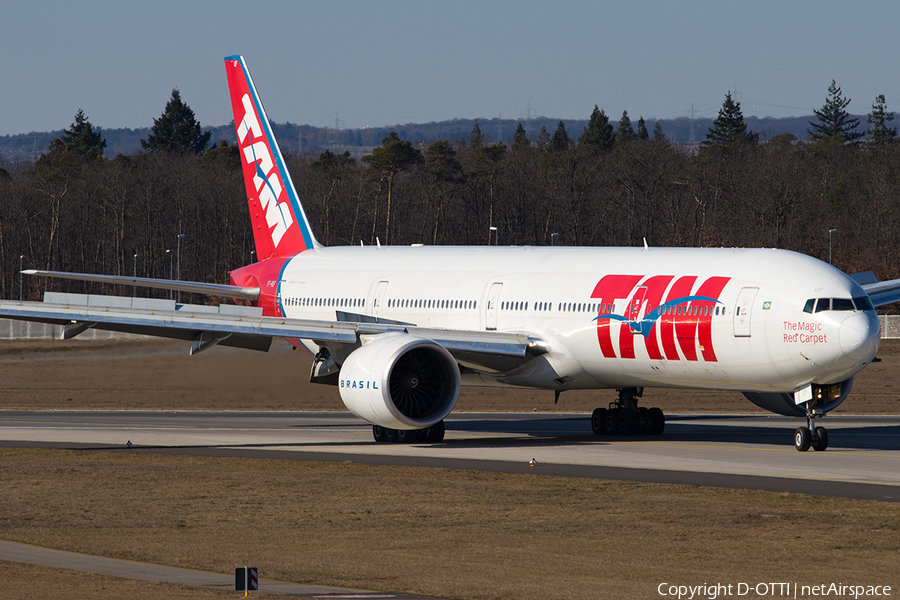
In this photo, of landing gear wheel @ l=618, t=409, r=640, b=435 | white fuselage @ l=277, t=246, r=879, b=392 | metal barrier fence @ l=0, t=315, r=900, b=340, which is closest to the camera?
white fuselage @ l=277, t=246, r=879, b=392

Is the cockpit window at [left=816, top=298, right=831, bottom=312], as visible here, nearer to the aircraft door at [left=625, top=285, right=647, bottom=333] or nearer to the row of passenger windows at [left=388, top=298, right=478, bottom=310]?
the aircraft door at [left=625, top=285, right=647, bottom=333]

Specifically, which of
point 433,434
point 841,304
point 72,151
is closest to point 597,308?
point 433,434

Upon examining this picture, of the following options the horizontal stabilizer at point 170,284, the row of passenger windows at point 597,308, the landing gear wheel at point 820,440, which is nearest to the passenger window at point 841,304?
the row of passenger windows at point 597,308

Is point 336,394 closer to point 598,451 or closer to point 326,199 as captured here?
point 598,451

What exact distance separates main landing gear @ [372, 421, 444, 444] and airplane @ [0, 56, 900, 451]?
0.03 metres

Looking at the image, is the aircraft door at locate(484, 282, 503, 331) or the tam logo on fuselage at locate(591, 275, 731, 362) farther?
the aircraft door at locate(484, 282, 503, 331)

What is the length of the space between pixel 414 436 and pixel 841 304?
9946mm

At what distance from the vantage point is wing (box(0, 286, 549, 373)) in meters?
25.8

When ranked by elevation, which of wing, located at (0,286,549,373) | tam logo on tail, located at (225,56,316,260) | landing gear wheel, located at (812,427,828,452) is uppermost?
tam logo on tail, located at (225,56,316,260)

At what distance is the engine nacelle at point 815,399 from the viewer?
939 inches

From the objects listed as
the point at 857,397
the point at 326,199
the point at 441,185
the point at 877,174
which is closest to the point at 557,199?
the point at 441,185

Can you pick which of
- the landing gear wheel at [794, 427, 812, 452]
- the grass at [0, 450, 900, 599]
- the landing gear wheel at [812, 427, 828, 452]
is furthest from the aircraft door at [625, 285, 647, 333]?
the grass at [0, 450, 900, 599]

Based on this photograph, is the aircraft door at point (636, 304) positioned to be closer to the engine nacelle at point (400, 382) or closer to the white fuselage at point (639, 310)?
the white fuselage at point (639, 310)

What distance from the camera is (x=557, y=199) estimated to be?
124m
